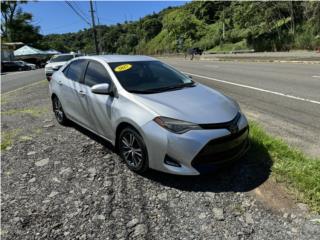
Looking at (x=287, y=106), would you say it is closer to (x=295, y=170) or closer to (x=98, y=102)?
(x=295, y=170)

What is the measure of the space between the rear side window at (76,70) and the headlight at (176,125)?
99.3 inches

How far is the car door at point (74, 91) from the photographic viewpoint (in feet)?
19.1

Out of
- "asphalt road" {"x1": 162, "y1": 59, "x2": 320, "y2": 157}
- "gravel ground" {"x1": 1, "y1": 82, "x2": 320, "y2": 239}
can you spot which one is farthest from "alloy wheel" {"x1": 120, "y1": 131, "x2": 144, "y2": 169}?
"asphalt road" {"x1": 162, "y1": 59, "x2": 320, "y2": 157}

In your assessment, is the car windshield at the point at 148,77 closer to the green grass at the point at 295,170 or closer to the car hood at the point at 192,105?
the car hood at the point at 192,105

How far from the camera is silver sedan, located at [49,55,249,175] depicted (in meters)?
3.95

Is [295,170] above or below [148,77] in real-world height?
below

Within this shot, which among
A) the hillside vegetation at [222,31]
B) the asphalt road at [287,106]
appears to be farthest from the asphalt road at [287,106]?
the hillside vegetation at [222,31]

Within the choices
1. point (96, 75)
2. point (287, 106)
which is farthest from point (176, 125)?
point (287, 106)

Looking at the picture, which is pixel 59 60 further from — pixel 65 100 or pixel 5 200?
pixel 5 200

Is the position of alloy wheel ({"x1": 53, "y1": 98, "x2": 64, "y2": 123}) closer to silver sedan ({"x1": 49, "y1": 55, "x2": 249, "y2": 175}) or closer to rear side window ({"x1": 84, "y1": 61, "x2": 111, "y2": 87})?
silver sedan ({"x1": 49, "y1": 55, "x2": 249, "y2": 175})

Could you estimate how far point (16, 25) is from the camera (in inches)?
3236

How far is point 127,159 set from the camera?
4.65 m

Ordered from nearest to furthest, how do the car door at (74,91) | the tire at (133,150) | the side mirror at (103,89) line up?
the tire at (133,150) < the side mirror at (103,89) < the car door at (74,91)

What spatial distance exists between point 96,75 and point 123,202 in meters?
2.43
